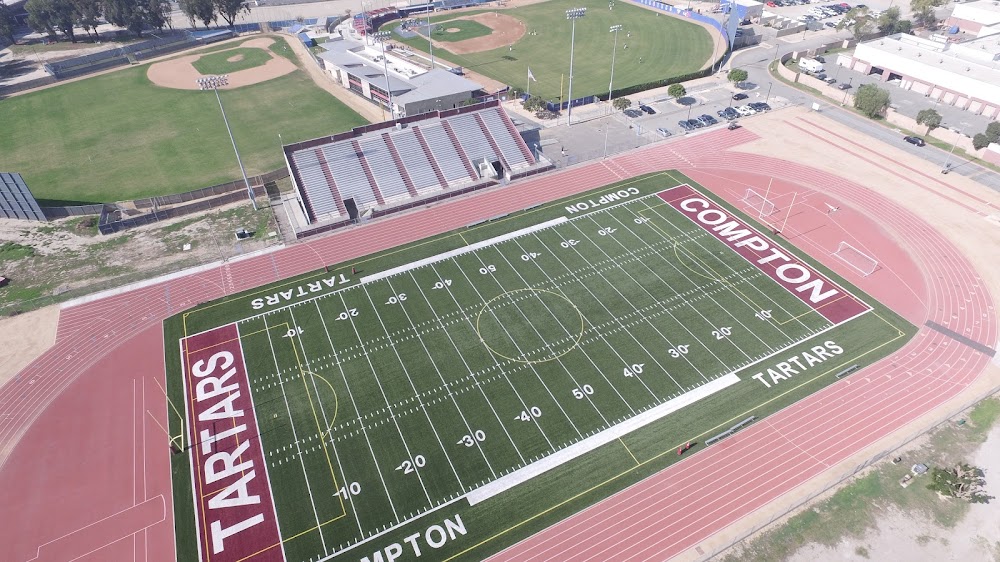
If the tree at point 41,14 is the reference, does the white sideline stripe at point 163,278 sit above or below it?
below

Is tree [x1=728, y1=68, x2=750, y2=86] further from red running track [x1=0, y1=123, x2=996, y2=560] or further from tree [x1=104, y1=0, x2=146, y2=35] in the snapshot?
tree [x1=104, y1=0, x2=146, y2=35]

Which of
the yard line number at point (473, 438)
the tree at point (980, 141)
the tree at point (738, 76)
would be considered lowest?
the yard line number at point (473, 438)

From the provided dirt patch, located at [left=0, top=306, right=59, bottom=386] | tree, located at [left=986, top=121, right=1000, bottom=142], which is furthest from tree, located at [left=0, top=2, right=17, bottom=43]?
tree, located at [left=986, top=121, right=1000, bottom=142]

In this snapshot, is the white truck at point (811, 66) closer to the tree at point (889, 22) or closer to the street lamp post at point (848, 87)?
the street lamp post at point (848, 87)

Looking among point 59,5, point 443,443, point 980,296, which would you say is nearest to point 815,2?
point 980,296

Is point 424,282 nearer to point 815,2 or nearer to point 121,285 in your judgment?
point 121,285

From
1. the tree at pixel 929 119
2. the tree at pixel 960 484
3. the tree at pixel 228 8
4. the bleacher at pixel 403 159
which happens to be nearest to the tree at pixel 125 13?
the tree at pixel 228 8
